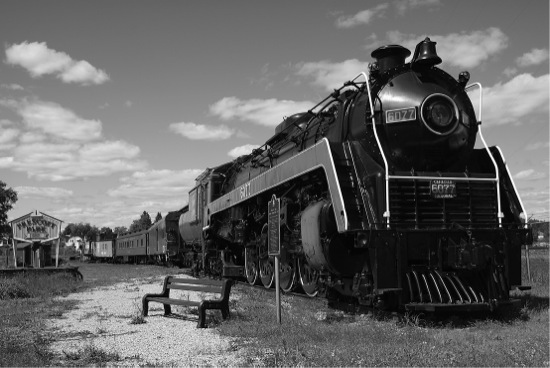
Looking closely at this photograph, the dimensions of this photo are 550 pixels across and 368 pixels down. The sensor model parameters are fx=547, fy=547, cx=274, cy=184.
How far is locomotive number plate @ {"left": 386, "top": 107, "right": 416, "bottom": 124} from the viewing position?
8453 millimetres

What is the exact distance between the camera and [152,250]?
3634 cm

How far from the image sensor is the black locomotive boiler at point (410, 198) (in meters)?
7.91

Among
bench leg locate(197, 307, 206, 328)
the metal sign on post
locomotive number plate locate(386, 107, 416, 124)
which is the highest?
locomotive number plate locate(386, 107, 416, 124)

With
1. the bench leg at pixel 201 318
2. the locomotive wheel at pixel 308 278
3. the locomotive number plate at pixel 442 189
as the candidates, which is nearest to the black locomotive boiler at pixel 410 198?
the locomotive number plate at pixel 442 189

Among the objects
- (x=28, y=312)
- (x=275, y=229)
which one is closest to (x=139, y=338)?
(x=275, y=229)

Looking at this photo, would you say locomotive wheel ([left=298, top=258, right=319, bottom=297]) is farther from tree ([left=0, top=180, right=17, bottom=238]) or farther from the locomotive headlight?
tree ([left=0, top=180, right=17, bottom=238])

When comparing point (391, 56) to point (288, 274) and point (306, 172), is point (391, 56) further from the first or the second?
point (288, 274)

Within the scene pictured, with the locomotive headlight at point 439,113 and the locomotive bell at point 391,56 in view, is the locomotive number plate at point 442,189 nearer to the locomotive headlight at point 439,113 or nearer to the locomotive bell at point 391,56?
the locomotive headlight at point 439,113

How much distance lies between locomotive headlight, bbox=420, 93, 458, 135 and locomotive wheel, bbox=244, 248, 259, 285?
23.4 feet

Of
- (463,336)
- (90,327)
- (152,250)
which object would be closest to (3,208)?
(152,250)

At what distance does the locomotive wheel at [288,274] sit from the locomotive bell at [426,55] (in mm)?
4822

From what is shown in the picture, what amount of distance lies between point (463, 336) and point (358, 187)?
2.65 m

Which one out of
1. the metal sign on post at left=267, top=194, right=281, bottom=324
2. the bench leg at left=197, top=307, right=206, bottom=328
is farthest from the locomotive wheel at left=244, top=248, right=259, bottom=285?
the bench leg at left=197, top=307, right=206, bottom=328

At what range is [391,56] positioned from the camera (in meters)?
9.17
